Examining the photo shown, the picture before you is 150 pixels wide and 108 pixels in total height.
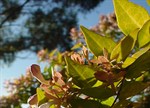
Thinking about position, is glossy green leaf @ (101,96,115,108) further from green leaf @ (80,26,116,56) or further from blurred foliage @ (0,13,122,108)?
blurred foliage @ (0,13,122,108)

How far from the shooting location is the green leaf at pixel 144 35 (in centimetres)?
40

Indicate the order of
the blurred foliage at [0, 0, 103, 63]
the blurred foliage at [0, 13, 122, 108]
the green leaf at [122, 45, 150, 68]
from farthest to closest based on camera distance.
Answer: the blurred foliage at [0, 0, 103, 63], the blurred foliage at [0, 13, 122, 108], the green leaf at [122, 45, 150, 68]

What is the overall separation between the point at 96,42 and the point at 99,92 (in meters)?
0.06

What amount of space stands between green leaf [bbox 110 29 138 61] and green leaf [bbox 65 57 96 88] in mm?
34

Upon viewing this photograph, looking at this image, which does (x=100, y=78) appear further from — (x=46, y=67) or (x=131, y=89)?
(x=46, y=67)

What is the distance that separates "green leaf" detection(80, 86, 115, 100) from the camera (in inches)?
15.4

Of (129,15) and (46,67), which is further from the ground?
(129,15)

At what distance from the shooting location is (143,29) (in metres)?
0.40

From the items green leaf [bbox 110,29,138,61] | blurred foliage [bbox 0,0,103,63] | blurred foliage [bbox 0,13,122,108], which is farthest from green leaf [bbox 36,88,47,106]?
blurred foliage [bbox 0,0,103,63]

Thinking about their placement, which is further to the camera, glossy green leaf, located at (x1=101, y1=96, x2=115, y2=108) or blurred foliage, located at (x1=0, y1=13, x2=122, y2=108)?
blurred foliage, located at (x1=0, y1=13, x2=122, y2=108)

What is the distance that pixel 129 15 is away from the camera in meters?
0.43

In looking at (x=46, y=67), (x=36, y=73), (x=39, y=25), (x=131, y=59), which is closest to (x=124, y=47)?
(x=131, y=59)

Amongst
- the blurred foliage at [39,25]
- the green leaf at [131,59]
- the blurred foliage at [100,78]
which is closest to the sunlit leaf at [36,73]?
the blurred foliage at [100,78]

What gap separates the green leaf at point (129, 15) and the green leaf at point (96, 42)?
3cm
